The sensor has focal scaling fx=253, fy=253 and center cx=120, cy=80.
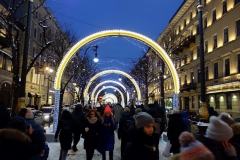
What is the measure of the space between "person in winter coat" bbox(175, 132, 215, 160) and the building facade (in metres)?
22.8

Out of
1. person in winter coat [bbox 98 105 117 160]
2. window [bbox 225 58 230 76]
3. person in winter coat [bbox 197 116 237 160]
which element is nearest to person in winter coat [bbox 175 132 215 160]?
person in winter coat [bbox 197 116 237 160]

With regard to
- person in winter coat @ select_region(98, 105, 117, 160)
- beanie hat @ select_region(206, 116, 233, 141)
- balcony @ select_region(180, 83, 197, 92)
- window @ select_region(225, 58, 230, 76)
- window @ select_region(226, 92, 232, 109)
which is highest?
window @ select_region(225, 58, 230, 76)

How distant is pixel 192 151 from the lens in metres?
2.40

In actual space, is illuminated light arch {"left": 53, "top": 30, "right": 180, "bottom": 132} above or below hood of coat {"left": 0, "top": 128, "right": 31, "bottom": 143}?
above

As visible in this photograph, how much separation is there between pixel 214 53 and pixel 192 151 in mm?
29474

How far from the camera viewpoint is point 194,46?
36625mm

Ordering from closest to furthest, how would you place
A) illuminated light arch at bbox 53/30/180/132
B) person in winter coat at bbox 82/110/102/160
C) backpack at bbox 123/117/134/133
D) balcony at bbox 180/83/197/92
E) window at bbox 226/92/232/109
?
backpack at bbox 123/117/134/133 < person in winter coat at bbox 82/110/102/160 < illuminated light arch at bbox 53/30/180/132 < window at bbox 226/92/232/109 < balcony at bbox 180/83/197/92

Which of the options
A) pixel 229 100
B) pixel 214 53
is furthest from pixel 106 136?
pixel 214 53

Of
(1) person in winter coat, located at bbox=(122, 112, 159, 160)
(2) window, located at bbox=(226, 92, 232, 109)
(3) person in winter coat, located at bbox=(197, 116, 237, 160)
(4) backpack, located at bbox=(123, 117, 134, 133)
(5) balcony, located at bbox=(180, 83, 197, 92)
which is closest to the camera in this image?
(3) person in winter coat, located at bbox=(197, 116, 237, 160)

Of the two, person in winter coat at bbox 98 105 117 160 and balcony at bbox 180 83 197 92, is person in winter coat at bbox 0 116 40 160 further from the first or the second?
balcony at bbox 180 83 197 92

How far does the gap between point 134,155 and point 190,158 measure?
1.08 metres

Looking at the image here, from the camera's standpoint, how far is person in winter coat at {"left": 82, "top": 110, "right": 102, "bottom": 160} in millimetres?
7238

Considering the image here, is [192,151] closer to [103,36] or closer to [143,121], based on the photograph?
[143,121]

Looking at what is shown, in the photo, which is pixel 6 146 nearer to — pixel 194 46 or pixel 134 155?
pixel 134 155
